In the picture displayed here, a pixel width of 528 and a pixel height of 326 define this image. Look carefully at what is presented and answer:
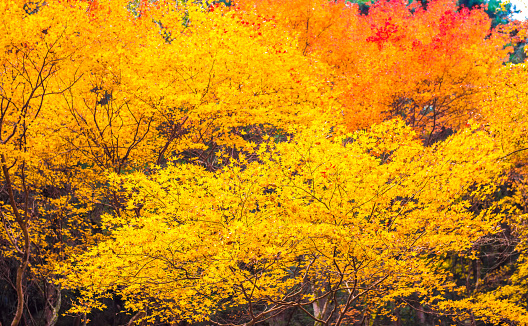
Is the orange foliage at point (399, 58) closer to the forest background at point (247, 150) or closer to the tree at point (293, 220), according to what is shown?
the forest background at point (247, 150)

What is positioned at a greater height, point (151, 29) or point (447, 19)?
point (447, 19)

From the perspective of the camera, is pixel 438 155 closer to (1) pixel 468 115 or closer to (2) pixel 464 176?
(2) pixel 464 176

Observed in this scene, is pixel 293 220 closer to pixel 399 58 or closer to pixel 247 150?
pixel 247 150

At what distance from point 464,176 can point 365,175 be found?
2.37m

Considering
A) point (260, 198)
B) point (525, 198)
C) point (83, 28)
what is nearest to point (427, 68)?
point (525, 198)

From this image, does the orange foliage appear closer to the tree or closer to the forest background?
the forest background

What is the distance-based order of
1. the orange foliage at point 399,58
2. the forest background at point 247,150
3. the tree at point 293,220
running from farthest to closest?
the orange foliage at point 399,58
the forest background at point 247,150
the tree at point 293,220

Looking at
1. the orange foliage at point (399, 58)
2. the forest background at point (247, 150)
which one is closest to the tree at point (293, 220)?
the forest background at point (247, 150)

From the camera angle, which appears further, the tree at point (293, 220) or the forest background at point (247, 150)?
the forest background at point (247, 150)

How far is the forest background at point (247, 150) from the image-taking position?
9.28m

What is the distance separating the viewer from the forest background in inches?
365

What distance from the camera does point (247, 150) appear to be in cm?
1417

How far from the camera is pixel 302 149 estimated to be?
908 centimetres

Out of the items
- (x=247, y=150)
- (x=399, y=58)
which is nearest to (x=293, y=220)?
(x=247, y=150)
